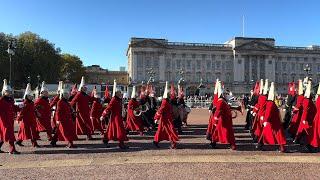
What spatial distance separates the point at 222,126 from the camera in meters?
13.8

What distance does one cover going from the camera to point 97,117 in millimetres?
19031

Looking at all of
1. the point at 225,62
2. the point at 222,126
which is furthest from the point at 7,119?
the point at 225,62

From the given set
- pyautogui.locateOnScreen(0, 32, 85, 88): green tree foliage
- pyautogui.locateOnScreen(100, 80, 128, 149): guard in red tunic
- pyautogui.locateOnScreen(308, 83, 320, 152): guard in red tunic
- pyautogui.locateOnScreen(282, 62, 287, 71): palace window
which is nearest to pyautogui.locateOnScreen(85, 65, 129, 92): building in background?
pyautogui.locateOnScreen(282, 62, 287, 71): palace window

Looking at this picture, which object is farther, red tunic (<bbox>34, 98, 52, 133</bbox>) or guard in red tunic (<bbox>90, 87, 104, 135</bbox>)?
guard in red tunic (<bbox>90, 87, 104, 135</bbox>)

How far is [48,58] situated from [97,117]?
66.1 m

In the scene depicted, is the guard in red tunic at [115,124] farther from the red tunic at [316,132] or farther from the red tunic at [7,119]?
the red tunic at [316,132]

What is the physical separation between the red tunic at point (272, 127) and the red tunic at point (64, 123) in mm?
5268

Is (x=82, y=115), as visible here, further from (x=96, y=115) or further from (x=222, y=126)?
(x=222, y=126)

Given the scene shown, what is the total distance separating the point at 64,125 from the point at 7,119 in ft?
5.50

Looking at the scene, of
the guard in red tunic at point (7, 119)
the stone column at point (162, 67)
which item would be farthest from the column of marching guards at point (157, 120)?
the stone column at point (162, 67)

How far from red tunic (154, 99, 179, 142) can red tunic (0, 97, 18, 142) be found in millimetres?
3798

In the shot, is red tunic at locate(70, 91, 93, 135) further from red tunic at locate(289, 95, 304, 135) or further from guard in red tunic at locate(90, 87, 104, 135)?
red tunic at locate(289, 95, 304, 135)

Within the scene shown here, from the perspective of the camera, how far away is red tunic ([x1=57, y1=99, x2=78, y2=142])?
14555 millimetres

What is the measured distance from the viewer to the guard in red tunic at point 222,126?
1365 centimetres
